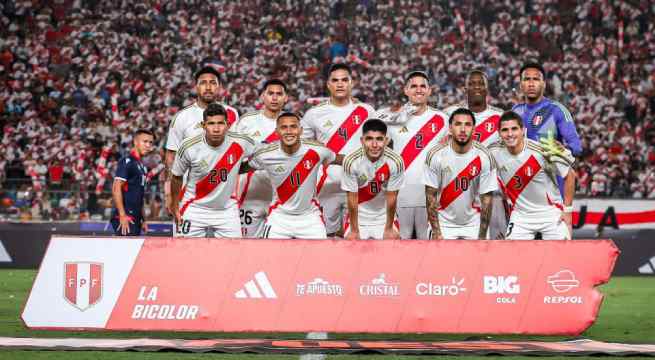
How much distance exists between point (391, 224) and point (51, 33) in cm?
2314

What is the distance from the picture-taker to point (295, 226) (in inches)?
379

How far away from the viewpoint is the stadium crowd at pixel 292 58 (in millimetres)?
26297

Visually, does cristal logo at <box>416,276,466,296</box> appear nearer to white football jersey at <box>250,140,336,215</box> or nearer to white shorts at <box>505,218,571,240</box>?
white shorts at <box>505,218,571,240</box>

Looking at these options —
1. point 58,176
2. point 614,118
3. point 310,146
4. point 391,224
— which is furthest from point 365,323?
point 614,118

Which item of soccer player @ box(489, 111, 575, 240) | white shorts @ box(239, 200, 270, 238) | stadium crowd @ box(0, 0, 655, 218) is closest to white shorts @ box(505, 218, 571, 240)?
soccer player @ box(489, 111, 575, 240)

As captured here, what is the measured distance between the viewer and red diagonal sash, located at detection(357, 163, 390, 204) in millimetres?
9711

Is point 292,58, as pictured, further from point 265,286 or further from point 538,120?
point 265,286

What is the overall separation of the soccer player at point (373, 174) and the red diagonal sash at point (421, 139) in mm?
649

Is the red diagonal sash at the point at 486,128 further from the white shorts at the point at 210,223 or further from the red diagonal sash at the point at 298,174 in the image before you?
the white shorts at the point at 210,223

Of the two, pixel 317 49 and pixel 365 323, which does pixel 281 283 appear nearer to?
pixel 365 323

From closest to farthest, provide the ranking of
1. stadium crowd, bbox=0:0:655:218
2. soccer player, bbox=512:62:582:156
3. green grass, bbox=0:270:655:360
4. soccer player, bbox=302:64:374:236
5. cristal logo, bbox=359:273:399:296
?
green grass, bbox=0:270:655:360 < cristal logo, bbox=359:273:399:296 < soccer player, bbox=512:62:582:156 < soccer player, bbox=302:64:374:236 < stadium crowd, bbox=0:0:655:218

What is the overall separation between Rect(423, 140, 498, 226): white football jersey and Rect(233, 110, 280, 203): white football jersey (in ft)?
6.19

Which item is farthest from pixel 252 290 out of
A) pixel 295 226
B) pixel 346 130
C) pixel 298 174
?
pixel 346 130

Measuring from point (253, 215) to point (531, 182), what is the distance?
306cm
